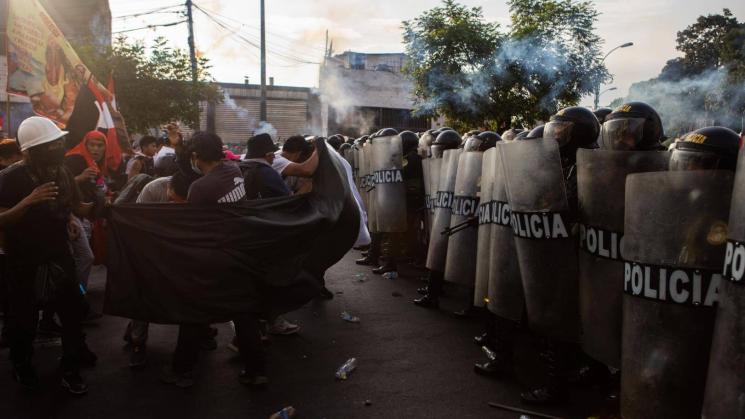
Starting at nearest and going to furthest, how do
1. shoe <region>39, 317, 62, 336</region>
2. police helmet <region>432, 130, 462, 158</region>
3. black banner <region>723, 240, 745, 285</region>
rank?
black banner <region>723, 240, 745, 285</region> → shoe <region>39, 317, 62, 336</region> → police helmet <region>432, 130, 462, 158</region>

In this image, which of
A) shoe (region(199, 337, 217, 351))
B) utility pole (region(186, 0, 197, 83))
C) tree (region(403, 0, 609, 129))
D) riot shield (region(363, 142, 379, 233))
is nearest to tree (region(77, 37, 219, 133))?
utility pole (region(186, 0, 197, 83))

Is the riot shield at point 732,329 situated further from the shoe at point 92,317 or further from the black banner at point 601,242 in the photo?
the shoe at point 92,317

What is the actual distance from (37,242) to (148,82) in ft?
59.1

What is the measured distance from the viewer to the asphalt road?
4.12 meters

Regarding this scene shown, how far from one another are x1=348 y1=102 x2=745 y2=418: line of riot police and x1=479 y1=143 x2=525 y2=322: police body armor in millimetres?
11

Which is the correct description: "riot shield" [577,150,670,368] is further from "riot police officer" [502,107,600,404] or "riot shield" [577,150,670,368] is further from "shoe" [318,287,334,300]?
"shoe" [318,287,334,300]

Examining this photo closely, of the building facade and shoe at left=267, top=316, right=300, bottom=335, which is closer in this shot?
shoe at left=267, top=316, right=300, bottom=335

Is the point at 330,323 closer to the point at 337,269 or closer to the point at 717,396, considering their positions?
the point at 337,269

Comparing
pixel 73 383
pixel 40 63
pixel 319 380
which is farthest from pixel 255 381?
pixel 40 63

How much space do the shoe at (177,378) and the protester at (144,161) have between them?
11.6ft

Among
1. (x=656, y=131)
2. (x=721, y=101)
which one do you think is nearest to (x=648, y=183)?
(x=656, y=131)

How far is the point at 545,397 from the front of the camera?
4.12m

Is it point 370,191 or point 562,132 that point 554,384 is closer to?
Answer: point 562,132

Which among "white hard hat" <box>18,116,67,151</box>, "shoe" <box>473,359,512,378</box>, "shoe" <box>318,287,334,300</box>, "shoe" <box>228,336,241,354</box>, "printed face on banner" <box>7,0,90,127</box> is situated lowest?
"shoe" <box>318,287,334,300</box>
